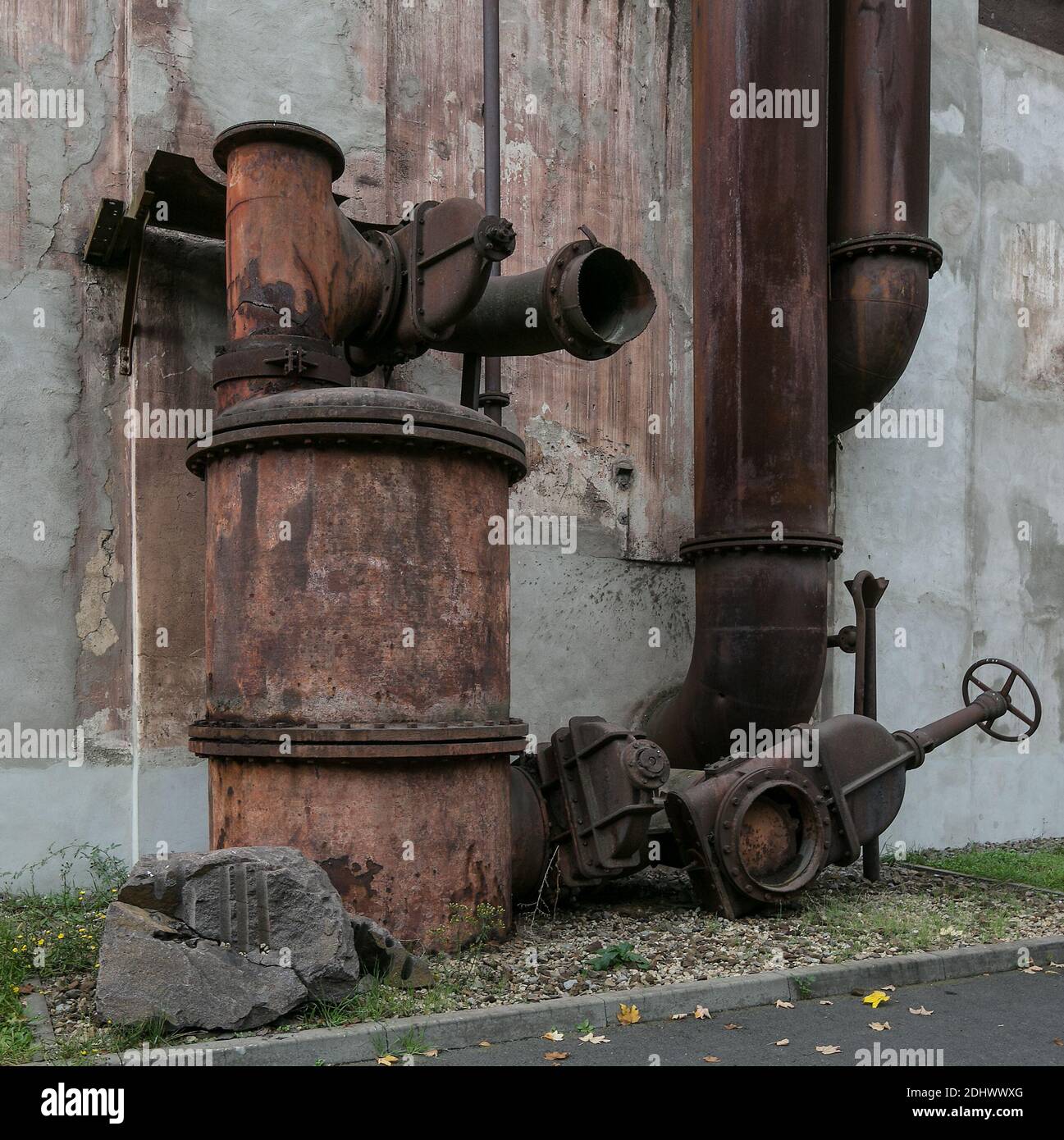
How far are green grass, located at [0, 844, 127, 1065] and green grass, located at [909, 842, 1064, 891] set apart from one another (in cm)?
589

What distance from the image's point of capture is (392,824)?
5566 millimetres

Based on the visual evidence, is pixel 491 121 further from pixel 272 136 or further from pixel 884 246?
pixel 884 246

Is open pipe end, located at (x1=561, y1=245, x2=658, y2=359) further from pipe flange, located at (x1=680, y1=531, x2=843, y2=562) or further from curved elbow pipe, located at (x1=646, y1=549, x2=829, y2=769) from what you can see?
curved elbow pipe, located at (x1=646, y1=549, x2=829, y2=769)

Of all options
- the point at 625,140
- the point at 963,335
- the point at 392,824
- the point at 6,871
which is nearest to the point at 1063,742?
the point at 963,335

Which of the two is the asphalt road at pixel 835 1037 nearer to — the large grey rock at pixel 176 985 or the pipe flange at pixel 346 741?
the large grey rock at pixel 176 985

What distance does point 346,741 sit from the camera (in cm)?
546

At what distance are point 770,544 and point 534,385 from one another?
6.72 feet

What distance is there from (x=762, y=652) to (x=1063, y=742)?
4.96 metres

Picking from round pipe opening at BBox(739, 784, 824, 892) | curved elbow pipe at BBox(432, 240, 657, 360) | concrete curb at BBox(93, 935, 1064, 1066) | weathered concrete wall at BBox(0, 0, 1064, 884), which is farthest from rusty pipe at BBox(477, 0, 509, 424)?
concrete curb at BBox(93, 935, 1064, 1066)

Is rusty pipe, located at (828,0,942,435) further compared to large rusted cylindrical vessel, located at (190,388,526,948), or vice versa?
rusty pipe, located at (828,0,942,435)

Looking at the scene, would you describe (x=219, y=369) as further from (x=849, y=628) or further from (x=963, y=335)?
(x=963, y=335)

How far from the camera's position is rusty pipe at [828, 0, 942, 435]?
8797mm

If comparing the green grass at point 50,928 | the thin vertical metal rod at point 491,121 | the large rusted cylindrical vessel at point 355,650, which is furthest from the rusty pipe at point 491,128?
the green grass at point 50,928

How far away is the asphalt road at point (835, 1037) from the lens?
182 inches
